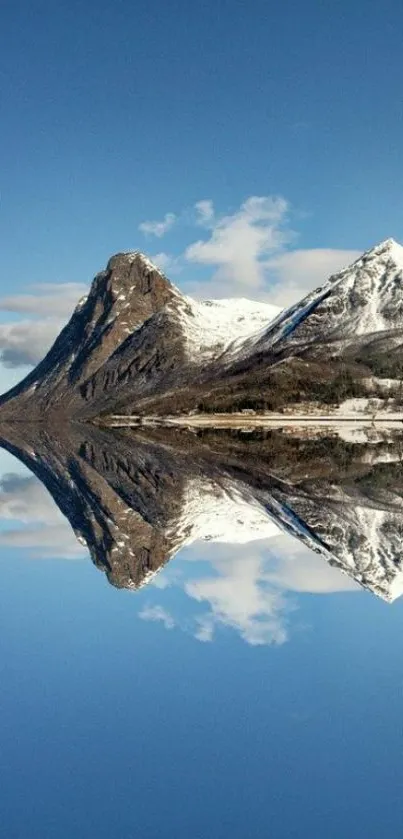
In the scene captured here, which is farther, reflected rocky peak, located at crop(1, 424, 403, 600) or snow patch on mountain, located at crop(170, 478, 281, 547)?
snow patch on mountain, located at crop(170, 478, 281, 547)

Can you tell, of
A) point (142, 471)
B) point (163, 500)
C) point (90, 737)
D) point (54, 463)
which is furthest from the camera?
point (54, 463)

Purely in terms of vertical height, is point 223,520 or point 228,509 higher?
point 223,520

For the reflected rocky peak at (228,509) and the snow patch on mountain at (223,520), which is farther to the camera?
the snow patch on mountain at (223,520)

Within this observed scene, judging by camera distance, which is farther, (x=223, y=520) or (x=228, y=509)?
(x=228, y=509)

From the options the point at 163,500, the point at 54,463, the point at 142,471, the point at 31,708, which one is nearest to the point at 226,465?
the point at 142,471

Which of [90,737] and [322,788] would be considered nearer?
[322,788]

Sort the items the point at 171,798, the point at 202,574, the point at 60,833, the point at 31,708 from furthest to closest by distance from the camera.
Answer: the point at 202,574, the point at 31,708, the point at 171,798, the point at 60,833

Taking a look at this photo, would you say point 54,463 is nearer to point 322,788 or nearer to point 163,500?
point 163,500

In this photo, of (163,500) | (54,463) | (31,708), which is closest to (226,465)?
(54,463)
